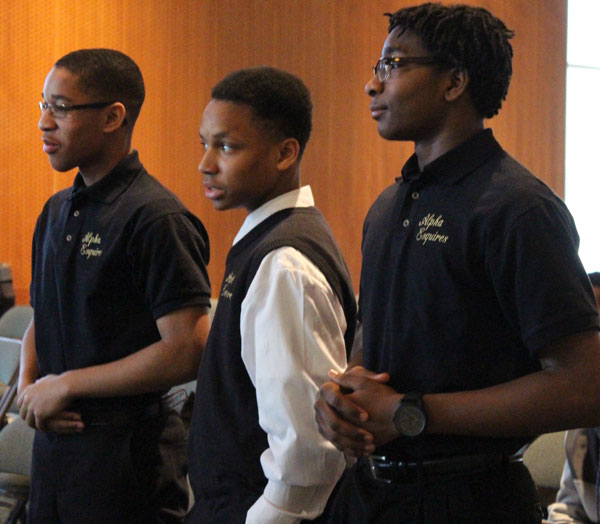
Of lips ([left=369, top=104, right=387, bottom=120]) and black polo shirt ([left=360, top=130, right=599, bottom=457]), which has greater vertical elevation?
lips ([left=369, top=104, right=387, bottom=120])

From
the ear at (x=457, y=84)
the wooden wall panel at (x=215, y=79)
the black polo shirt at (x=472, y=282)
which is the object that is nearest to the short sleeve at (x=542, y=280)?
the black polo shirt at (x=472, y=282)

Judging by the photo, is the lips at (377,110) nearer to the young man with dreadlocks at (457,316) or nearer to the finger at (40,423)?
the young man with dreadlocks at (457,316)

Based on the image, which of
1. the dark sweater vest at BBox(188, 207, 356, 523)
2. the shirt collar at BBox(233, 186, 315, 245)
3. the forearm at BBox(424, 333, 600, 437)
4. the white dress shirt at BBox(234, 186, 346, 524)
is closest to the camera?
the forearm at BBox(424, 333, 600, 437)

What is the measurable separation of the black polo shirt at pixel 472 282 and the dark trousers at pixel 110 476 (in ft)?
2.41

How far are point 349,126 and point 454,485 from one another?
15.3 ft

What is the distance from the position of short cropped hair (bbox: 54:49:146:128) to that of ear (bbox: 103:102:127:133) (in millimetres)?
24

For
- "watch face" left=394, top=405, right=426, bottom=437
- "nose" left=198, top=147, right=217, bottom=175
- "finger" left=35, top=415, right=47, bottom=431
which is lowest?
"finger" left=35, top=415, right=47, bottom=431

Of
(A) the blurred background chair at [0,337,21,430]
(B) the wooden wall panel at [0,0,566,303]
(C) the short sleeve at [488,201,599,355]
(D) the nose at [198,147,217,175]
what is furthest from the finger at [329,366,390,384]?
(B) the wooden wall panel at [0,0,566,303]

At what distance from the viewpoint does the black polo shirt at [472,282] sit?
1.21 meters

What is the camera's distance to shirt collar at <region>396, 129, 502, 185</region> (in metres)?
1.36

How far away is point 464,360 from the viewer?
1.29m

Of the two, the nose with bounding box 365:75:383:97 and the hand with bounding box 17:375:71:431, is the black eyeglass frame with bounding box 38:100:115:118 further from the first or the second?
the nose with bounding box 365:75:383:97

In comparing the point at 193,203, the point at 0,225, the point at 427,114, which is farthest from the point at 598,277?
the point at 0,225

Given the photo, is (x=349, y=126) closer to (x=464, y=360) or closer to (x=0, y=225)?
(x=0, y=225)
